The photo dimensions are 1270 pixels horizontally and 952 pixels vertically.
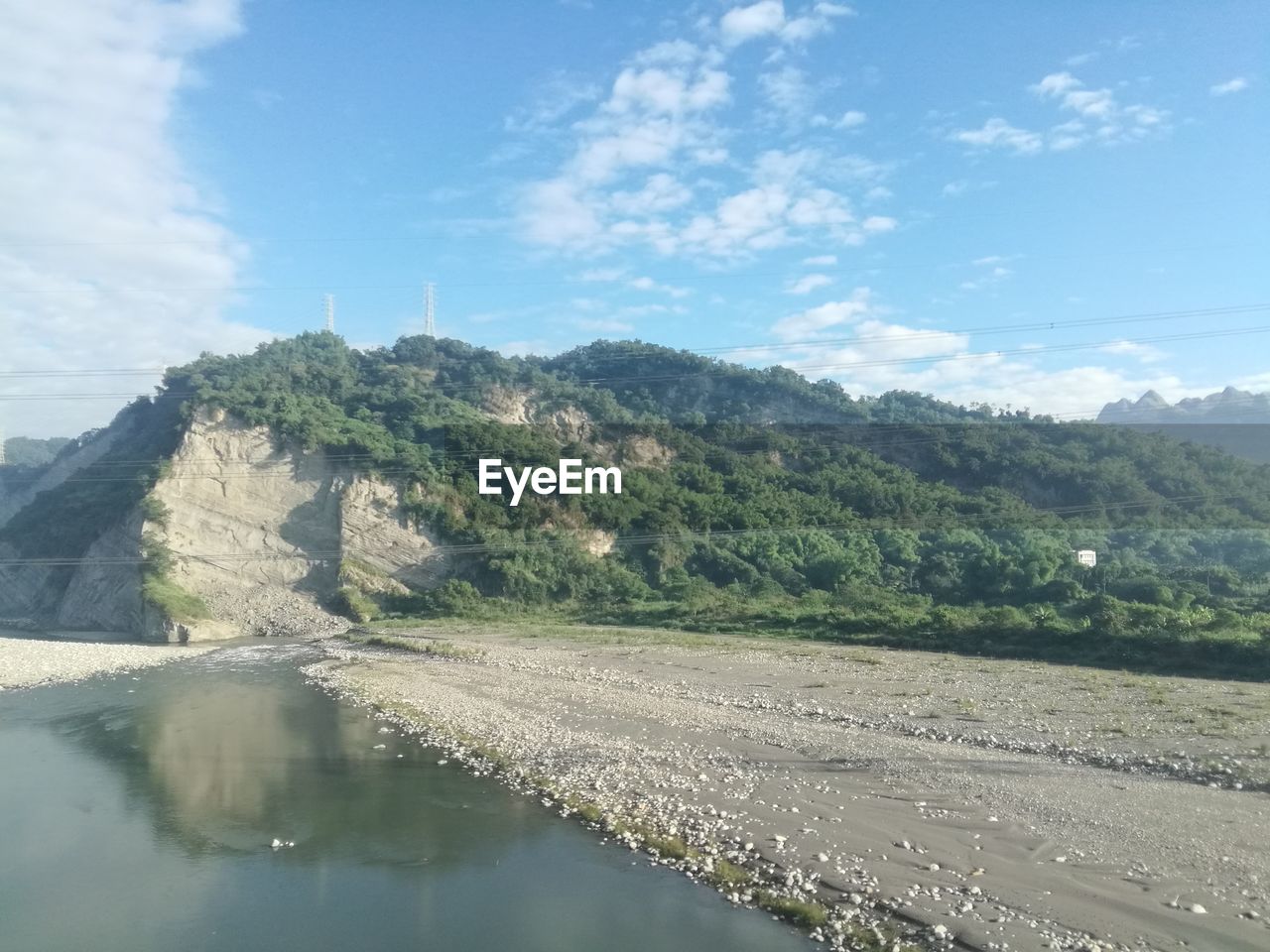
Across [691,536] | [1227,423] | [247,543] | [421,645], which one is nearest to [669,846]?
[421,645]

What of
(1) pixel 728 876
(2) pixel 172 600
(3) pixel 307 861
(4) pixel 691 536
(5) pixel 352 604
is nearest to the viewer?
(1) pixel 728 876

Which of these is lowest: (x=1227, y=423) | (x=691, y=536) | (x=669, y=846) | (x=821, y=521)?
(x=669, y=846)

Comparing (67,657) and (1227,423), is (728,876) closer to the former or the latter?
(67,657)

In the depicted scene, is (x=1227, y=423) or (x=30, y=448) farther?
(x=30, y=448)

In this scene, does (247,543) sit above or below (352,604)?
above

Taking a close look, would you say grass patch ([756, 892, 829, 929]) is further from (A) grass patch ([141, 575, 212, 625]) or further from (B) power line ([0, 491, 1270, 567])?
(B) power line ([0, 491, 1270, 567])
